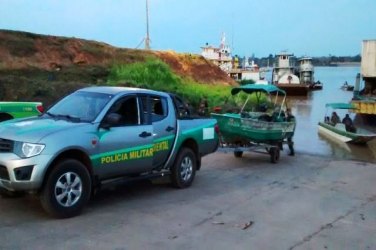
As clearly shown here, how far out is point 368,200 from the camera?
29.4 ft

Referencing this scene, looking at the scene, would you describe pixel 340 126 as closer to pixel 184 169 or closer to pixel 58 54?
pixel 184 169

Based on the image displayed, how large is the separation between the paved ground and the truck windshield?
53.1 inches

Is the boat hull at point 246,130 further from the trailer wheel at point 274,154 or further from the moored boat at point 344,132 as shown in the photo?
the moored boat at point 344,132

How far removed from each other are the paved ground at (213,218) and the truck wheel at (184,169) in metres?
0.22

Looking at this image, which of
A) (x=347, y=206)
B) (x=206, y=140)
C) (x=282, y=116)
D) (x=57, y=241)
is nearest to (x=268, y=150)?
(x=282, y=116)

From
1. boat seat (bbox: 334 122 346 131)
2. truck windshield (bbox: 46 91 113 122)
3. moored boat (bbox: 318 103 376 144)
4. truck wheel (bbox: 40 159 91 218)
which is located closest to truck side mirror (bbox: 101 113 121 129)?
truck windshield (bbox: 46 91 113 122)

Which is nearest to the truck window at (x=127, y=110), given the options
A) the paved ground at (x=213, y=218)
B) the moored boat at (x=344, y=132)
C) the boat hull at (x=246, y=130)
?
the paved ground at (x=213, y=218)

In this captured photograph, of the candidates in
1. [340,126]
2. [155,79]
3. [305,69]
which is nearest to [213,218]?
[340,126]

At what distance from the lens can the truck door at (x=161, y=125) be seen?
326 inches

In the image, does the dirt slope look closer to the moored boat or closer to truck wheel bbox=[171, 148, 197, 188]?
the moored boat

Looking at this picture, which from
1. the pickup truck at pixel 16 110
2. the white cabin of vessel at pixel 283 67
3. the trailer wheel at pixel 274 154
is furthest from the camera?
the white cabin of vessel at pixel 283 67

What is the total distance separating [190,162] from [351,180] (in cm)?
395

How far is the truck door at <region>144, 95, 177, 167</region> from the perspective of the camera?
27.2ft

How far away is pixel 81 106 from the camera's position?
7.68m
